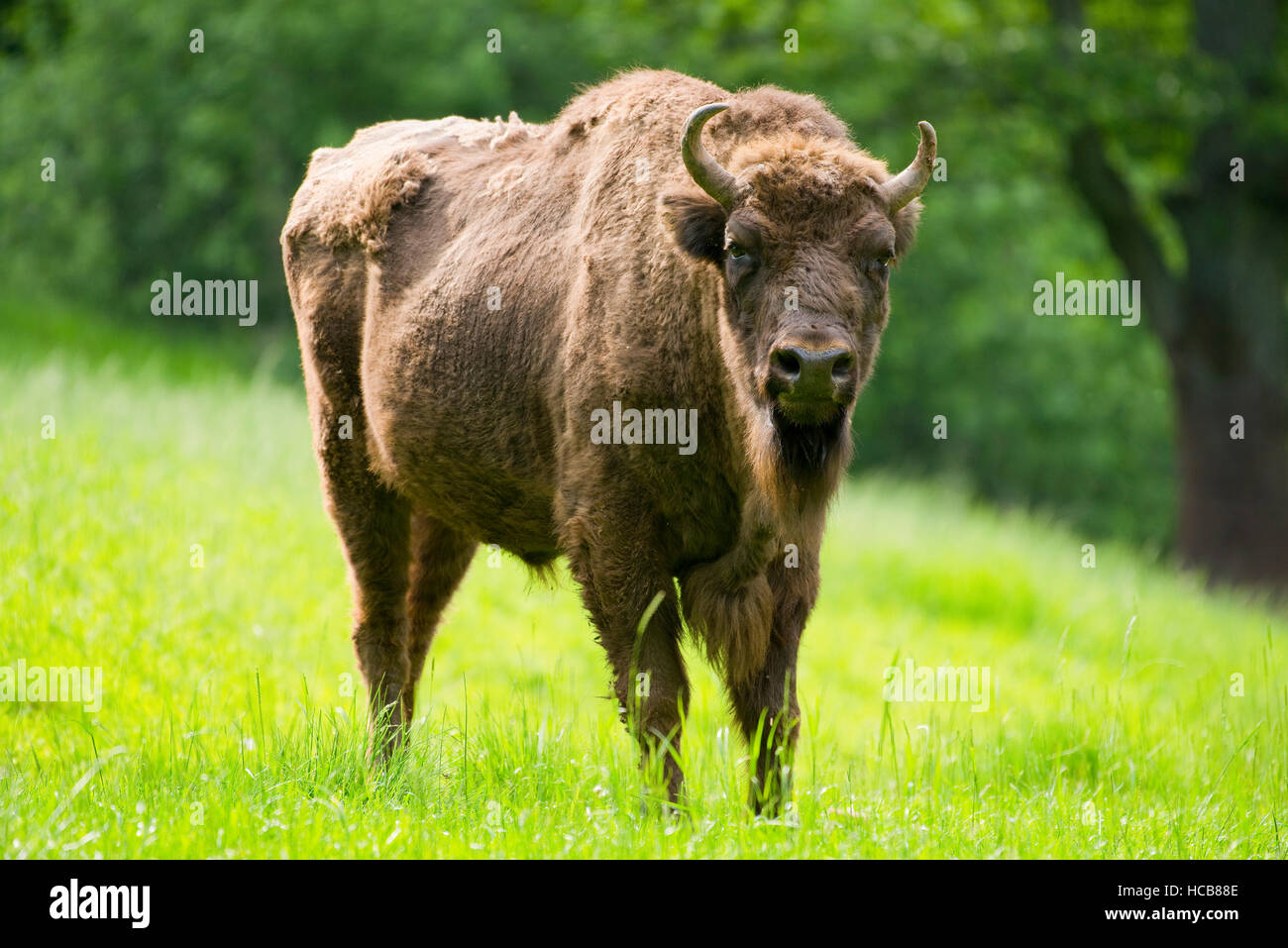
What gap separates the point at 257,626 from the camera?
7828mm

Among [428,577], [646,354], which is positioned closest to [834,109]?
[428,577]

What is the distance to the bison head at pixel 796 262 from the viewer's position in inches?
178

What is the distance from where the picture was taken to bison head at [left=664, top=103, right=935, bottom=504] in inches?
178

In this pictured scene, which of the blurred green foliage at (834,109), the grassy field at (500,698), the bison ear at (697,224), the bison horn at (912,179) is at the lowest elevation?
the grassy field at (500,698)

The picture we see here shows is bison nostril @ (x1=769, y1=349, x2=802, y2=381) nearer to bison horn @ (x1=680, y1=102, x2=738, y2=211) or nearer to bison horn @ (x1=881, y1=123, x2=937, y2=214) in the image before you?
bison horn @ (x1=680, y1=102, x2=738, y2=211)

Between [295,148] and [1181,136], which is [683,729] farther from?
[295,148]

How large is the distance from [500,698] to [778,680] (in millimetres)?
2964

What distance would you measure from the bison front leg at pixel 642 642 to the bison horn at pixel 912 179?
1.53 m

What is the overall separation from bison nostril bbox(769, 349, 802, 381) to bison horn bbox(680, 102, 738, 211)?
25.2 inches

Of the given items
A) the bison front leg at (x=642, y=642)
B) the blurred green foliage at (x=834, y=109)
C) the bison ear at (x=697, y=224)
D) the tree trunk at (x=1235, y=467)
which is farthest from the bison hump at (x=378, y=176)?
the tree trunk at (x=1235, y=467)

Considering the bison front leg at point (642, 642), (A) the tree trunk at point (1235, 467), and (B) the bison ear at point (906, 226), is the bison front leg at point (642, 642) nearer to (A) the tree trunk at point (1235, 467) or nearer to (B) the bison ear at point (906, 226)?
(B) the bison ear at point (906, 226)

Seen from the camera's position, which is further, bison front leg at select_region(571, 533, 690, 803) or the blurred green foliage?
the blurred green foliage

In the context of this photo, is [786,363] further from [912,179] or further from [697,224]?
[912,179]

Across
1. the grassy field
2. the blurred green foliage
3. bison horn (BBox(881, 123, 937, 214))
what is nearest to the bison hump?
the grassy field
